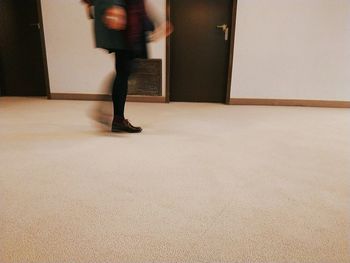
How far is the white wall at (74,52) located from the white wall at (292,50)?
2.81ft

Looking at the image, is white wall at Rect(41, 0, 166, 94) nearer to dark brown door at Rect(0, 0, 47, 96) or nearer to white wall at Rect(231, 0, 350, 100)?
dark brown door at Rect(0, 0, 47, 96)

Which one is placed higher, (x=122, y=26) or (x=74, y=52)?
(x=122, y=26)

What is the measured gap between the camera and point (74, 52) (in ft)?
10.0

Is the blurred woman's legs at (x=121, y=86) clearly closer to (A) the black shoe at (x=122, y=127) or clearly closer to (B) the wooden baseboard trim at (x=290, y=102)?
(A) the black shoe at (x=122, y=127)

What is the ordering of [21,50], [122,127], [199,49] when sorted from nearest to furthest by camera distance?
[122,127] → [199,49] → [21,50]

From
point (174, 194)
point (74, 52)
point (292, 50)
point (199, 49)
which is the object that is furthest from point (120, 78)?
point (292, 50)

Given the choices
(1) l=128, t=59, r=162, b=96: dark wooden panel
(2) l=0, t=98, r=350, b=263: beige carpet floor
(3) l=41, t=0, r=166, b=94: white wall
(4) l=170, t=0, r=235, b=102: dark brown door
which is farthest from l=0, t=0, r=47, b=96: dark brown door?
(4) l=170, t=0, r=235, b=102: dark brown door

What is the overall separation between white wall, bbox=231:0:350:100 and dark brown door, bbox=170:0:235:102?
15 centimetres

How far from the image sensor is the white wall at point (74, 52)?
116 inches

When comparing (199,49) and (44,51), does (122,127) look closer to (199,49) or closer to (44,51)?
(199,49)

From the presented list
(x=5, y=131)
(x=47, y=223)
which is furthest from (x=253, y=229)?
(x=5, y=131)

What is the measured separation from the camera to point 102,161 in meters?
1.46

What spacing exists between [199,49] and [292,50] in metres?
0.94

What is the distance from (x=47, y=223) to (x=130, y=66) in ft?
3.65
